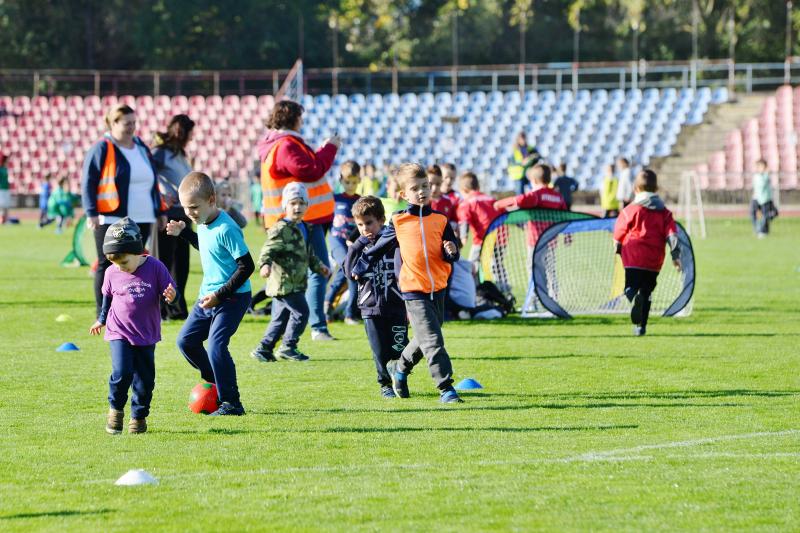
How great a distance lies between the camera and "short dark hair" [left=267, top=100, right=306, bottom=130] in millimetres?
10992

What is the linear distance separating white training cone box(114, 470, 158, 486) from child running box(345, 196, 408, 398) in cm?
283

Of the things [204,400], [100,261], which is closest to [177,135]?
[100,261]

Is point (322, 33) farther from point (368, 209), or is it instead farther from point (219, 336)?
point (219, 336)

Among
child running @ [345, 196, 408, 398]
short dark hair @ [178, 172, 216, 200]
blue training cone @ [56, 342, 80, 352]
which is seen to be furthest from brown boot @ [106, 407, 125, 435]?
blue training cone @ [56, 342, 80, 352]

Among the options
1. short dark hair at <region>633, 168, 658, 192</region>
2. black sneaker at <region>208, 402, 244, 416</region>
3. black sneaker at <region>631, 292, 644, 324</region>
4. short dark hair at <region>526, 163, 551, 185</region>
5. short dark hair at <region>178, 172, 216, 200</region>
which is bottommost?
black sneaker at <region>208, 402, 244, 416</region>

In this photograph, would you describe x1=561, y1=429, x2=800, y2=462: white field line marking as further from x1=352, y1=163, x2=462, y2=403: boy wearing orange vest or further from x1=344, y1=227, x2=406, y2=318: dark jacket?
x1=344, y1=227, x2=406, y2=318: dark jacket

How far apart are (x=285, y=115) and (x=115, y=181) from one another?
1.84 m

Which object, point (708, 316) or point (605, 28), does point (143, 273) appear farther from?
point (605, 28)

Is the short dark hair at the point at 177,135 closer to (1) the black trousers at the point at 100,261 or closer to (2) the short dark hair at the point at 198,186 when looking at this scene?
(1) the black trousers at the point at 100,261

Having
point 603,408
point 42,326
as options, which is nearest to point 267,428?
point 603,408

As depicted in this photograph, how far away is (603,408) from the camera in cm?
835

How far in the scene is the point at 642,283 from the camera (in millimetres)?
12148

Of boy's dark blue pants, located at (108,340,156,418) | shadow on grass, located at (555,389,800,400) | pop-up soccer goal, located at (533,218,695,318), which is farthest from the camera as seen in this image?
pop-up soccer goal, located at (533,218,695,318)

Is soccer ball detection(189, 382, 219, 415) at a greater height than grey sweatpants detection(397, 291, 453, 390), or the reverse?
grey sweatpants detection(397, 291, 453, 390)
